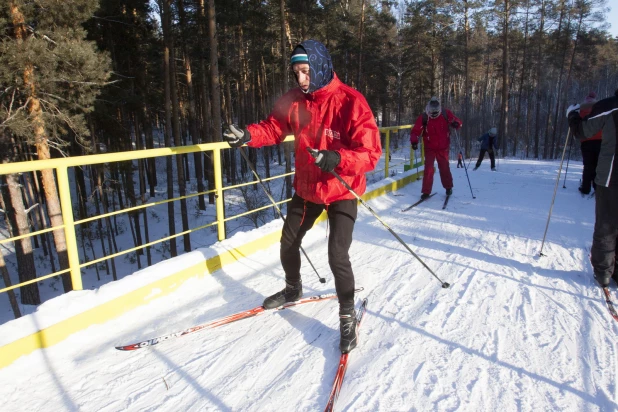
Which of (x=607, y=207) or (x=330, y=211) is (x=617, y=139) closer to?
(x=607, y=207)

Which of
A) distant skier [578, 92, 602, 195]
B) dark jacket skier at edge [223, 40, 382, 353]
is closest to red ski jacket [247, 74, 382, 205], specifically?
dark jacket skier at edge [223, 40, 382, 353]

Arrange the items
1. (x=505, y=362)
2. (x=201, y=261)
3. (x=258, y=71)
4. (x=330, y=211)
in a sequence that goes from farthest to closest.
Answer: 1. (x=258, y=71)
2. (x=201, y=261)
3. (x=330, y=211)
4. (x=505, y=362)

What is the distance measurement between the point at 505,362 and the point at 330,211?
150cm

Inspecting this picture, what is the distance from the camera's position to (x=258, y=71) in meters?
29.8

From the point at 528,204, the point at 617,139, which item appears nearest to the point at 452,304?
the point at 617,139

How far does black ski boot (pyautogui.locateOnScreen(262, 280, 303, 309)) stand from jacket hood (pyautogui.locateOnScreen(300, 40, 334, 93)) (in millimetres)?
1627

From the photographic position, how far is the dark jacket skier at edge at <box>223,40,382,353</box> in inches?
94.1

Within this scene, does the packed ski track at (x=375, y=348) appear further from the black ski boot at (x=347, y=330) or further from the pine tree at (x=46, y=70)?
the pine tree at (x=46, y=70)

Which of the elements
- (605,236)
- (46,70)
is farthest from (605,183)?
(46,70)

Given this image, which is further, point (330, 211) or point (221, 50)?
point (221, 50)

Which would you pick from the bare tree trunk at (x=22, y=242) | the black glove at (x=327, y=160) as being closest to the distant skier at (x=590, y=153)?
the black glove at (x=327, y=160)

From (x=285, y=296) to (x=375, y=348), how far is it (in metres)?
0.92

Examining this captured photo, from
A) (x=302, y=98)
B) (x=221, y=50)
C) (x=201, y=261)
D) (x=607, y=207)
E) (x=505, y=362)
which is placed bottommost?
(x=505, y=362)

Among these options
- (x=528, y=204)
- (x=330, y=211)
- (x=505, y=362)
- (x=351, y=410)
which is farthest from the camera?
(x=528, y=204)
